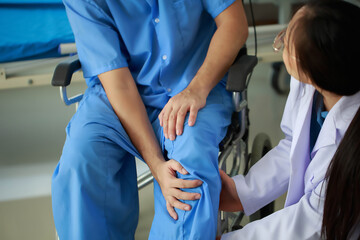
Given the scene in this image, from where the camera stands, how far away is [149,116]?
4.72 feet

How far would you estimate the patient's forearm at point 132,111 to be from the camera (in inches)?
50.8

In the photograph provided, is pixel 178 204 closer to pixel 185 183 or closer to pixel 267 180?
pixel 185 183

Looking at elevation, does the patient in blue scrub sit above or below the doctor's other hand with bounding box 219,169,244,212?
above

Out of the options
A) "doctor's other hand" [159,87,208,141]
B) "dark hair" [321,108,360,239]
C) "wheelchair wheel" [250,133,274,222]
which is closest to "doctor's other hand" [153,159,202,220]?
"doctor's other hand" [159,87,208,141]

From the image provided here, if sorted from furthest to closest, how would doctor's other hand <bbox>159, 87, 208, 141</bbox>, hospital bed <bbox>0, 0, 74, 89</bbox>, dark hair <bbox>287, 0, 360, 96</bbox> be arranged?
hospital bed <bbox>0, 0, 74, 89</bbox>
doctor's other hand <bbox>159, 87, 208, 141</bbox>
dark hair <bbox>287, 0, 360, 96</bbox>

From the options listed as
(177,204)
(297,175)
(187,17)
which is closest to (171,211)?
(177,204)

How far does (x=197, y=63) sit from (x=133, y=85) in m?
0.22

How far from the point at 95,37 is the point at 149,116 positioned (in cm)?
29

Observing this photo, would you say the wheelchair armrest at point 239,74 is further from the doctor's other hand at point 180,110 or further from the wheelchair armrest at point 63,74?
the wheelchair armrest at point 63,74

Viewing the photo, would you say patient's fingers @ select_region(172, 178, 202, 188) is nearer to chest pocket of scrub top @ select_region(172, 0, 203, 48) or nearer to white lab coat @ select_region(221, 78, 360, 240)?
white lab coat @ select_region(221, 78, 360, 240)

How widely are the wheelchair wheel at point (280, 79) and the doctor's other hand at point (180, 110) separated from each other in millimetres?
1774

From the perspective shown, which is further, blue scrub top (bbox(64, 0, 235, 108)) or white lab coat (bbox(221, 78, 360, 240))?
blue scrub top (bbox(64, 0, 235, 108))

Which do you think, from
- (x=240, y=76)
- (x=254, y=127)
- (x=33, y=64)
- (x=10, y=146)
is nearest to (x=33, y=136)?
(x=10, y=146)

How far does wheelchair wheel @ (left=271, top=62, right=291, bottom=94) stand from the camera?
3.00 m
